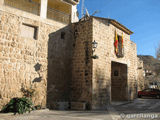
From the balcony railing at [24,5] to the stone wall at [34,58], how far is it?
1.29ft

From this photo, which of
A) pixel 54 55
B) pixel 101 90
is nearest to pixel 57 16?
pixel 54 55

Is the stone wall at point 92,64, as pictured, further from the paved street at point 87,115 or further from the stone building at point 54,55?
the paved street at point 87,115

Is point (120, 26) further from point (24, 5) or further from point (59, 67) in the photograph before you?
point (24, 5)

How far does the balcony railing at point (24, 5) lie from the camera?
8.08 metres

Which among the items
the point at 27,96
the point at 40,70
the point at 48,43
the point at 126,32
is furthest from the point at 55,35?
the point at 126,32

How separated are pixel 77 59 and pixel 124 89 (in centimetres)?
511

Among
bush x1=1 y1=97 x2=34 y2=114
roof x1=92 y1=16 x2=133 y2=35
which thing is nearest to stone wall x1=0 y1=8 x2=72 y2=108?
bush x1=1 y1=97 x2=34 y2=114

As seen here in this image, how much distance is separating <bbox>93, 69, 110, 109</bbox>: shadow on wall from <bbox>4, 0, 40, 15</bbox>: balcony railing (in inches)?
187

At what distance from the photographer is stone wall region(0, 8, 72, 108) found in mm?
7336

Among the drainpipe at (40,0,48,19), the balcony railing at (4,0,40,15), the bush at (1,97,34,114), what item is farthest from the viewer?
the drainpipe at (40,0,48,19)

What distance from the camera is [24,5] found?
855 centimetres

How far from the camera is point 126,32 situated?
12602mm

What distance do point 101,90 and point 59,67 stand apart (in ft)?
8.89

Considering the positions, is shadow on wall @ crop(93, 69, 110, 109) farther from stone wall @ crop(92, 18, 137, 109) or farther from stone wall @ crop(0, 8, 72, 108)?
stone wall @ crop(0, 8, 72, 108)
